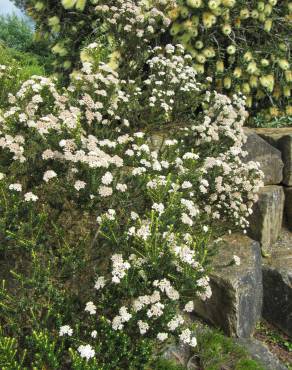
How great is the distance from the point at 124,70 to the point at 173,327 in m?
4.76

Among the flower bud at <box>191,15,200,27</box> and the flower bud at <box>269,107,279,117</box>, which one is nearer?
the flower bud at <box>191,15,200,27</box>

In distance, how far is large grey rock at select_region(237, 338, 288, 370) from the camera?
4940 millimetres

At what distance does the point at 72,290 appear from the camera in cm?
365

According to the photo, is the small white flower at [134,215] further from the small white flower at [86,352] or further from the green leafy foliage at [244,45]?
the green leafy foliage at [244,45]

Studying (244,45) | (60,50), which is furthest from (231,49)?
(60,50)

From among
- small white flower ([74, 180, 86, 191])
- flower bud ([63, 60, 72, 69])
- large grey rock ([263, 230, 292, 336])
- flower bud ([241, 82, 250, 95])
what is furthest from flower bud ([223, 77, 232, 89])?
small white flower ([74, 180, 86, 191])

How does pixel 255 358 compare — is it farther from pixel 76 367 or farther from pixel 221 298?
pixel 76 367

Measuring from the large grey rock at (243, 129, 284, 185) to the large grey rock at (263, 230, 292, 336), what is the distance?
54.5 inches

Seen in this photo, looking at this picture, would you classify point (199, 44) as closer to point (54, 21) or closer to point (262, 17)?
point (262, 17)

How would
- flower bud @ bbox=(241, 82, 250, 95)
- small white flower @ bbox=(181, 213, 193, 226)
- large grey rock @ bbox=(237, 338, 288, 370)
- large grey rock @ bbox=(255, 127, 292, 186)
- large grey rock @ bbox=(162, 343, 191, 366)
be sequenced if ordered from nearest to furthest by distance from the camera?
small white flower @ bbox=(181, 213, 193, 226)
large grey rock @ bbox=(162, 343, 191, 366)
large grey rock @ bbox=(237, 338, 288, 370)
large grey rock @ bbox=(255, 127, 292, 186)
flower bud @ bbox=(241, 82, 250, 95)

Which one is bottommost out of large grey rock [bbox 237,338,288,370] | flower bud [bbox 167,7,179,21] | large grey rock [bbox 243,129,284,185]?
large grey rock [bbox 237,338,288,370]

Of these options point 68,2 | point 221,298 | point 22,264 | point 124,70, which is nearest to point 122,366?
point 22,264

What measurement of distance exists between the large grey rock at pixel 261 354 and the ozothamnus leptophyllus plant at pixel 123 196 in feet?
4.49

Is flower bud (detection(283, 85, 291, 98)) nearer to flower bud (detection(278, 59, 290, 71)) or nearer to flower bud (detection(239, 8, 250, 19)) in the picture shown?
flower bud (detection(278, 59, 290, 71))
